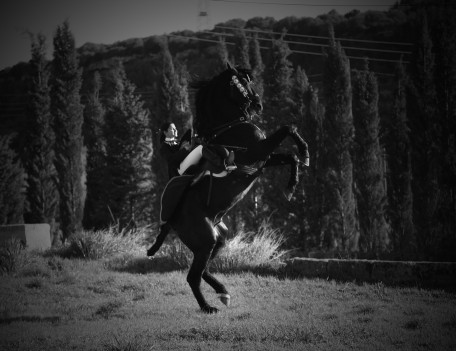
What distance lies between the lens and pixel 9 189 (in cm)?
2003

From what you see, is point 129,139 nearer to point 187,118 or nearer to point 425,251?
point 187,118

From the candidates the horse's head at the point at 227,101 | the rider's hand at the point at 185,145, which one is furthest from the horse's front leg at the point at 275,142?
the rider's hand at the point at 185,145

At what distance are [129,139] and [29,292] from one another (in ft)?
41.4

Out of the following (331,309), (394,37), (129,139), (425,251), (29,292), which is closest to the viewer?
(331,309)

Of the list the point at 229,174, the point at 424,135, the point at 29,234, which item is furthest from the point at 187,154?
the point at 424,135

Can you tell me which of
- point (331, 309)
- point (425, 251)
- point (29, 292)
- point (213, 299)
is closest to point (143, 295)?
point (213, 299)

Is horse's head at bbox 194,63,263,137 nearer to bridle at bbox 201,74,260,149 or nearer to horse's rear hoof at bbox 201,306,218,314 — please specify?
bridle at bbox 201,74,260,149

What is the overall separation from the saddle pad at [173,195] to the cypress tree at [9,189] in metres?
16.0

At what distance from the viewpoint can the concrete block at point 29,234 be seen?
A: 13195 millimetres

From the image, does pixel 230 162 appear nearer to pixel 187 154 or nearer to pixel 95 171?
pixel 187 154

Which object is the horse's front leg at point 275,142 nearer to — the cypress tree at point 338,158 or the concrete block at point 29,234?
the concrete block at point 29,234

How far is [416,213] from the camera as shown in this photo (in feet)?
56.4

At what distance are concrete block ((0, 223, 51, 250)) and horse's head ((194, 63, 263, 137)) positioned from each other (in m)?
9.57

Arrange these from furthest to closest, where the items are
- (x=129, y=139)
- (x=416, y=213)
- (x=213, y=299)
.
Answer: (x=129, y=139), (x=416, y=213), (x=213, y=299)
